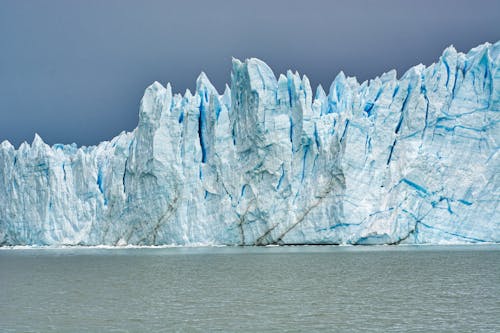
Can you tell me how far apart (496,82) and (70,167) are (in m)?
25.1

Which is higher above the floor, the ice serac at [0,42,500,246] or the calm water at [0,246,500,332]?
the ice serac at [0,42,500,246]

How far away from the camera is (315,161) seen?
96.1 feet

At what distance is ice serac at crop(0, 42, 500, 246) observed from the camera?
89.0ft

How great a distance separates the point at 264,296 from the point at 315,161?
16.3 metres

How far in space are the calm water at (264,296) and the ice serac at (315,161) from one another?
464cm

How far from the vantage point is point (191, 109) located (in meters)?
31.8

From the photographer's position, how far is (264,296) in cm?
1353

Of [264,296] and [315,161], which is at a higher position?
[315,161]

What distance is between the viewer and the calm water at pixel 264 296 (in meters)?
10.4

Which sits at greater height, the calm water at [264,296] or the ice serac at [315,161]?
the ice serac at [315,161]

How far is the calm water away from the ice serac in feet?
15.2

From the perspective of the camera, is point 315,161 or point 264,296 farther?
point 315,161

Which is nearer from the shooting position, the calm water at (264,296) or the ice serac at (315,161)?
the calm water at (264,296)

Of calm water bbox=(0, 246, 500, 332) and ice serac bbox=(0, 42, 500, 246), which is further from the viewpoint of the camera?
ice serac bbox=(0, 42, 500, 246)
